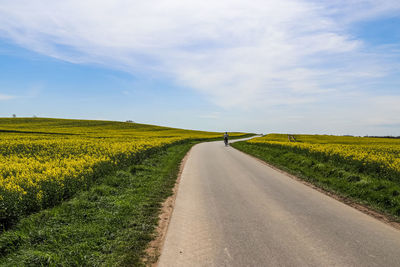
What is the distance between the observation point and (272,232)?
18.2 feet

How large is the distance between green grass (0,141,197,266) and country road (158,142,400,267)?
74cm

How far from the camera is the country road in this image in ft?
14.5

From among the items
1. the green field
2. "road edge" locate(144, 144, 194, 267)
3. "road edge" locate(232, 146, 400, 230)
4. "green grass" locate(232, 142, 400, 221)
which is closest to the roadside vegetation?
"green grass" locate(232, 142, 400, 221)

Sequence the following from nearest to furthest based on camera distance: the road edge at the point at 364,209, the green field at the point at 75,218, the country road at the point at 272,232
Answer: the country road at the point at 272,232 → the green field at the point at 75,218 → the road edge at the point at 364,209

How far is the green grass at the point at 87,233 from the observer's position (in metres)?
4.43

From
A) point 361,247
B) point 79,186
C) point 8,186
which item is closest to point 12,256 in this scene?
point 8,186

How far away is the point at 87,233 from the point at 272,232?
4.28 metres

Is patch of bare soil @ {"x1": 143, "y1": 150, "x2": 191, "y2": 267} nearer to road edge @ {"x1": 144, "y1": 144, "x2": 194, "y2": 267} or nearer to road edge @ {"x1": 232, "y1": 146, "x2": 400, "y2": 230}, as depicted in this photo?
road edge @ {"x1": 144, "y1": 144, "x2": 194, "y2": 267}

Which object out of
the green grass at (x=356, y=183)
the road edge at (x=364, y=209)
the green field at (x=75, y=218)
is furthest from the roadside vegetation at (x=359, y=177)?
the green field at (x=75, y=218)

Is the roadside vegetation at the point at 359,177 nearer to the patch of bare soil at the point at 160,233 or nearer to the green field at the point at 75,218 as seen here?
the patch of bare soil at the point at 160,233

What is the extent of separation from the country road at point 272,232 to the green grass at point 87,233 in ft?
2.43

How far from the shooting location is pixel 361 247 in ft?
16.0

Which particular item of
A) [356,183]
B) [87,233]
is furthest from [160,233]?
[356,183]

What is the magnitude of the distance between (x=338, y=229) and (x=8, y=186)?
8.69m
